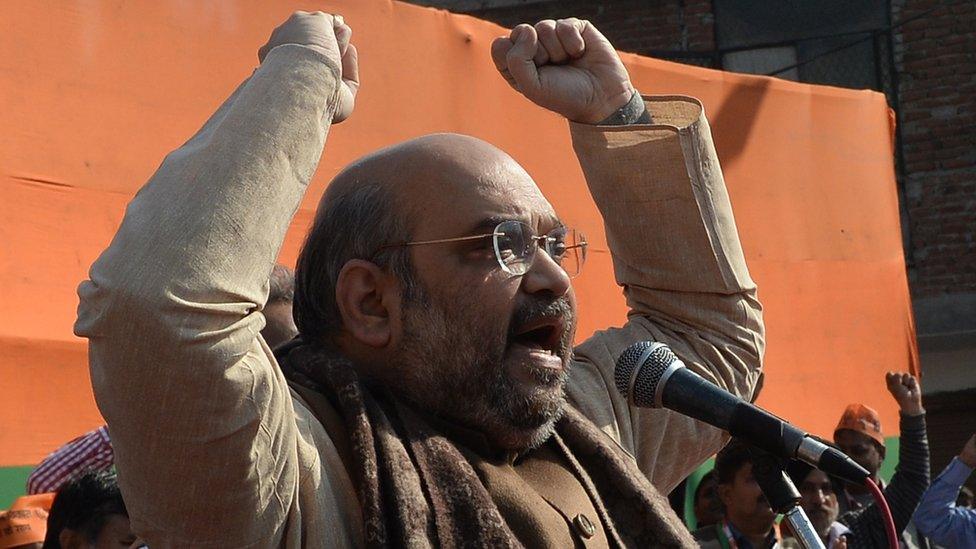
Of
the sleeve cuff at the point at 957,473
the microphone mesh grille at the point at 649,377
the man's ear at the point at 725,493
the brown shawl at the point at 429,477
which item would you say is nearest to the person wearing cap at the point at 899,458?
the sleeve cuff at the point at 957,473

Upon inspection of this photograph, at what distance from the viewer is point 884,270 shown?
8.12 metres

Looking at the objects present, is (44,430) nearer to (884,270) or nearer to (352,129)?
(352,129)

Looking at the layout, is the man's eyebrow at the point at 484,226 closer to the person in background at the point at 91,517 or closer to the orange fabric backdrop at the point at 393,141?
the person in background at the point at 91,517

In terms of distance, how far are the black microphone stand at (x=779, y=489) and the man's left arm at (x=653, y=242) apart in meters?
0.45

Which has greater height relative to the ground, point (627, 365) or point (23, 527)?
point (627, 365)

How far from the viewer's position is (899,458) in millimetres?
5992

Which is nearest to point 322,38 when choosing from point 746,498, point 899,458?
point 746,498

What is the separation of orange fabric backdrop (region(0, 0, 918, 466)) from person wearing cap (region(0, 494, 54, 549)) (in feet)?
2.28

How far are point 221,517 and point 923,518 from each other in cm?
475

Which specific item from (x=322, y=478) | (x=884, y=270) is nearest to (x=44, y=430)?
(x=322, y=478)

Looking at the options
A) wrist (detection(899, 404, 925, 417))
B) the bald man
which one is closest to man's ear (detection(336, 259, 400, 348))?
the bald man

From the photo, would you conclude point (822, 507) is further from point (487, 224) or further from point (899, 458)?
point (487, 224)

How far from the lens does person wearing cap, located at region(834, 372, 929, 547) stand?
575cm

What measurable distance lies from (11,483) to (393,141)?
7.09ft
